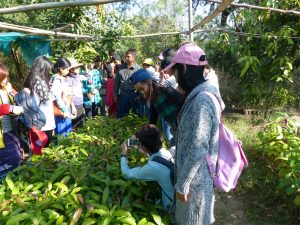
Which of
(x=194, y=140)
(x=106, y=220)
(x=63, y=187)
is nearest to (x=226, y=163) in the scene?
(x=194, y=140)

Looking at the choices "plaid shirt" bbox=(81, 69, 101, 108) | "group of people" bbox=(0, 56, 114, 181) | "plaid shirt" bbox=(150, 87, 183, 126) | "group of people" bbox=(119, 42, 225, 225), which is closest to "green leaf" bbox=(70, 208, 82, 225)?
"group of people" bbox=(119, 42, 225, 225)

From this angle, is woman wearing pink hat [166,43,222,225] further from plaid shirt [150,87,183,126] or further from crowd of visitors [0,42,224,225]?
plaid shirt [150,87,183,126]

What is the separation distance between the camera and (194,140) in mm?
1845

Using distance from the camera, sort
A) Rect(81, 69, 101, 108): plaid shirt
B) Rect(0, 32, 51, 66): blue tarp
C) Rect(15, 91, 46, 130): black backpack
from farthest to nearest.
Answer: Rect(81, 69, 101, 108): plaid shirt
Rect(0, 32, 51, 66): blue tarp
Rect(15, 91, 46, 130): black backpack

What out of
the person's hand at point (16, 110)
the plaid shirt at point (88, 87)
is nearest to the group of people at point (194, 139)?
the person's hand at point (16, 110)

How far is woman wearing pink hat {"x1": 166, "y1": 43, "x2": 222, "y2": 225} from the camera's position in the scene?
185 centimetres

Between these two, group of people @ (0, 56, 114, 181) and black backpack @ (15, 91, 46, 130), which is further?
black backpack @ (15, 91, 46, 130)

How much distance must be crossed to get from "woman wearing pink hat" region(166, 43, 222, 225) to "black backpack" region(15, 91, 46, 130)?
6.85 ft

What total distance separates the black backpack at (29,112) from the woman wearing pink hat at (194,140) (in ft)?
6.85

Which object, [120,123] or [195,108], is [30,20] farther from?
[195,108]

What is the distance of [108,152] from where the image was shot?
3.04 metres

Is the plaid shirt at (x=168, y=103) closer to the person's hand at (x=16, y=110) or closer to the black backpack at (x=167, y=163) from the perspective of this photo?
the black backpack at (x=167, y=163)

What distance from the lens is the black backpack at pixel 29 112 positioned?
3.50 metres

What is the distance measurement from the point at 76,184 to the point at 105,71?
6.42 meters
